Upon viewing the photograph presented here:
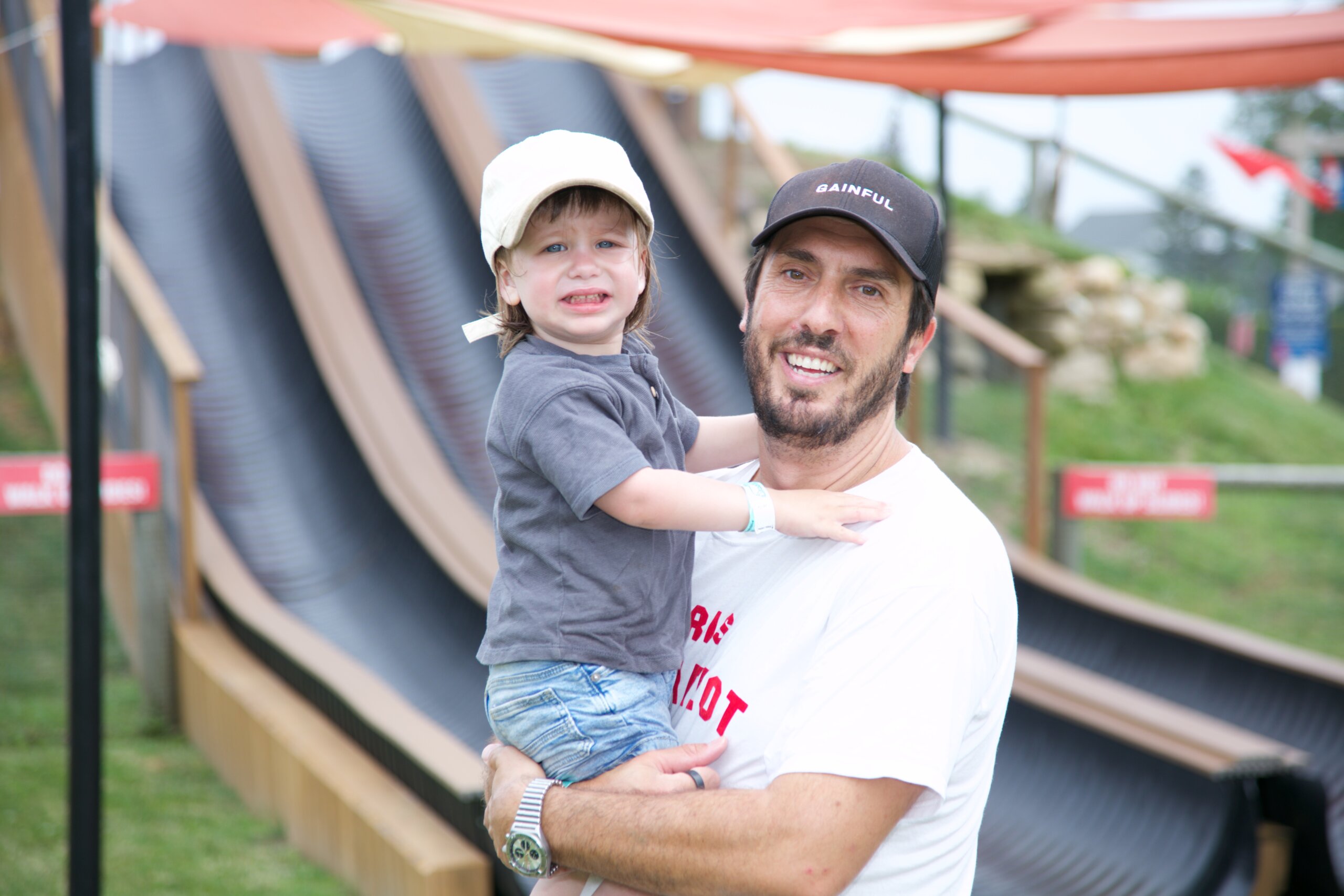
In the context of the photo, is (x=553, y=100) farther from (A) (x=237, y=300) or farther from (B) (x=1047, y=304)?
(B) (x=1047, y=304)

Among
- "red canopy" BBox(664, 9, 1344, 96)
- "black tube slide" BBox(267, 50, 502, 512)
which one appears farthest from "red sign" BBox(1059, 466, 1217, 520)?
"black tube slide" BBox(267, 50, 502, 512)

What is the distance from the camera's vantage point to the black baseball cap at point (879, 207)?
1777 millimetres

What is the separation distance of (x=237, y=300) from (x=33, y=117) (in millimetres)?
1682

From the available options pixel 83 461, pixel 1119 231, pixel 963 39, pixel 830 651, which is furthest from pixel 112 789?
pixel 1119 231

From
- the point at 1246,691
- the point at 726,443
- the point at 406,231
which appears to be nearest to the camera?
the point at 726,443

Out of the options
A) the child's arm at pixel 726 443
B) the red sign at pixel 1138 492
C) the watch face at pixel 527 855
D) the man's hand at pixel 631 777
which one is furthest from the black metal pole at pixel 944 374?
the watch face at pixel 527 855

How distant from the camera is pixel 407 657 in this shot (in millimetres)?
6336

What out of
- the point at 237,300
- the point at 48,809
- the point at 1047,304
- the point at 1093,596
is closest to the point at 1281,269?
the point at 1047,304

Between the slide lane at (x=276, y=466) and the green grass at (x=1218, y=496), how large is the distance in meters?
2.96

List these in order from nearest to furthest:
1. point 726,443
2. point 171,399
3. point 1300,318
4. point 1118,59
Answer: point 726,443
point 1118,59
point 171,399
point 1300,318

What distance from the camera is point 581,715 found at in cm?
186

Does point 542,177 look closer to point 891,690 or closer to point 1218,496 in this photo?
point 891,690

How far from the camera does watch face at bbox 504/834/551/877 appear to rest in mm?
1770

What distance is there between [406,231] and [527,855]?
7.94m
